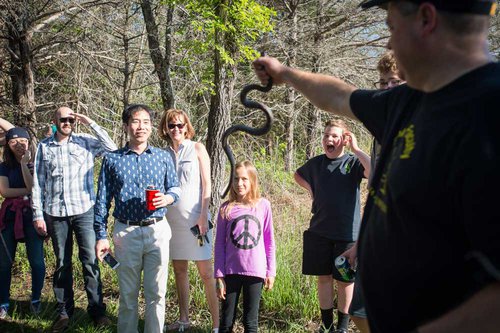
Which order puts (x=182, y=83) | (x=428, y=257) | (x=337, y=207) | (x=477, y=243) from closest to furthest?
Answer: (x=477, y=243) < (x=428, y=257) < (x=337, y=207) < (x=182, y=83)

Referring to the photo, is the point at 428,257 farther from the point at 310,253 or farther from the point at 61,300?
the point at 61,300

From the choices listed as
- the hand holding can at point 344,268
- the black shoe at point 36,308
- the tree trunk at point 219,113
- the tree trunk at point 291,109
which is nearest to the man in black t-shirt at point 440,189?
the hand holding can at point 344,268

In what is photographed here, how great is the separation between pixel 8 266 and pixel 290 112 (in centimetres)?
990

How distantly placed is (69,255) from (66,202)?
1.61 ft

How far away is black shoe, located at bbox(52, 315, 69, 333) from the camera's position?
4.23m

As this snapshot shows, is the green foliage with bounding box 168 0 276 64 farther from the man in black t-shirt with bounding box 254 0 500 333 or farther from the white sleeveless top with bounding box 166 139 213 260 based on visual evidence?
the man in black t-shirt with bounding box 254 0 500 333

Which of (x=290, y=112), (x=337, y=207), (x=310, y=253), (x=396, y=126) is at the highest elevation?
(x=290, y=112)

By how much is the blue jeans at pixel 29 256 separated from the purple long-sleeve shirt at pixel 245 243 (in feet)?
6.05

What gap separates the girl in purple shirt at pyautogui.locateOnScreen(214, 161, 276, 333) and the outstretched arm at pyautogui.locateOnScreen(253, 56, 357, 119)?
176 cm

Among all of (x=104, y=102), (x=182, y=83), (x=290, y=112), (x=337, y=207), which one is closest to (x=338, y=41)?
(x=290, y=112)

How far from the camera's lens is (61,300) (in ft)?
14.3

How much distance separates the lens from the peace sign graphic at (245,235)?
3764 mm

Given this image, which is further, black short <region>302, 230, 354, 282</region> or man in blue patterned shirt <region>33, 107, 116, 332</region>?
man in blue patterned shirt <region>33, 107, 116, 332</region>

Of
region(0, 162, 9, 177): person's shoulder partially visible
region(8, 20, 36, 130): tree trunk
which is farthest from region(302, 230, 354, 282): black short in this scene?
region(8, 20, 36, 130): tree trunk
